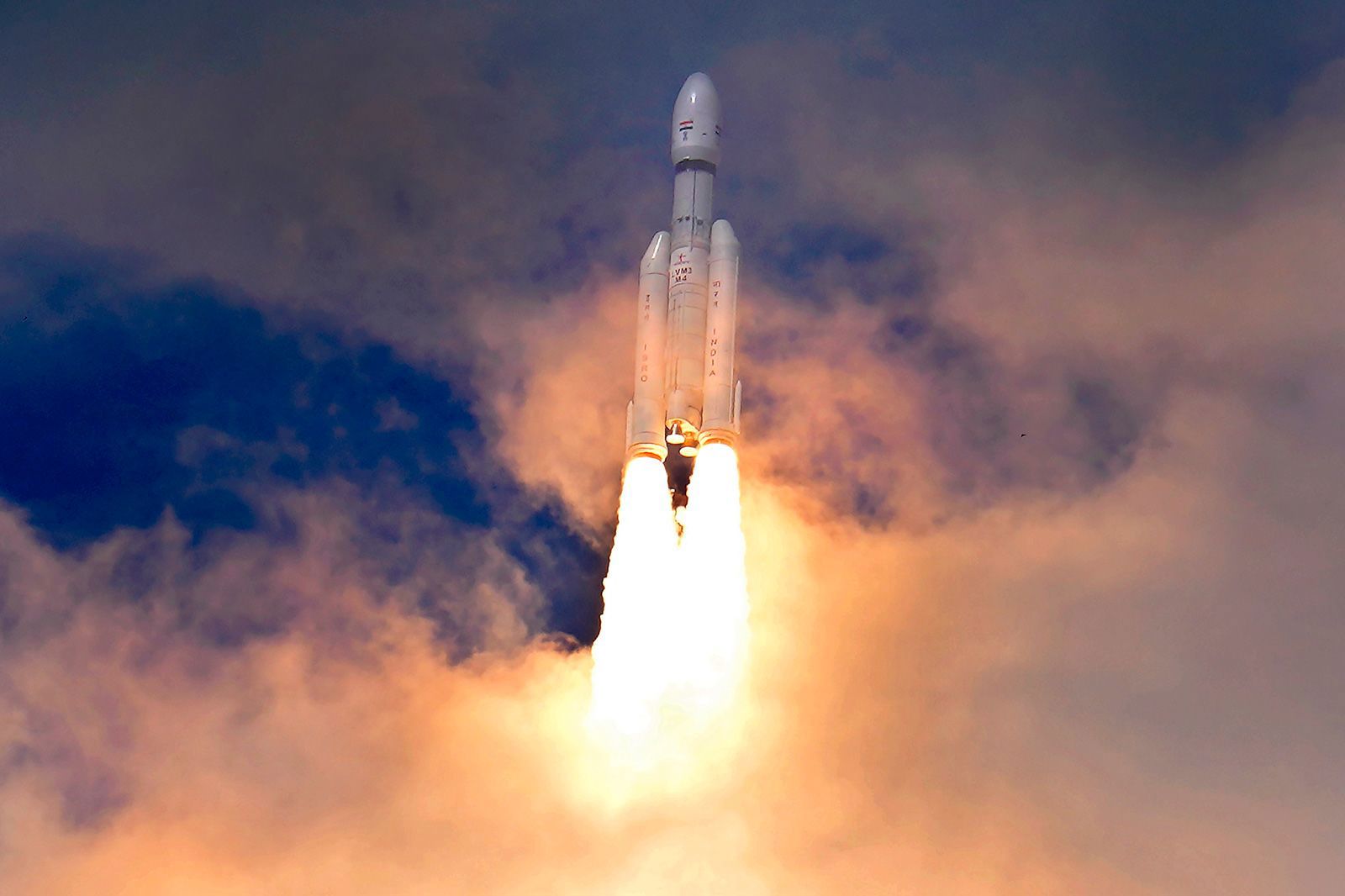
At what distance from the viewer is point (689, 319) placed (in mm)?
37969

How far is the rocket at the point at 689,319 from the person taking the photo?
1479 inches

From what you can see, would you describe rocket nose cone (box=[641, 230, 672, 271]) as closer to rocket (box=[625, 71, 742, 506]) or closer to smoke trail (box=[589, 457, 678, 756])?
rocket (box=[625, 71, 742, 506])

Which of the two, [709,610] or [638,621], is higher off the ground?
[709,610]

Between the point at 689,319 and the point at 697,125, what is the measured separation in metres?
3.84

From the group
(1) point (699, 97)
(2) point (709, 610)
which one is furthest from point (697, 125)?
(2) point (709, 610)

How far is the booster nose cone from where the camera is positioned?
1540 inches

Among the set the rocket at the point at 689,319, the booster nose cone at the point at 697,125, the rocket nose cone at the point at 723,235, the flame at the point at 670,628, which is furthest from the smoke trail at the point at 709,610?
the booster nose cone at the point at 697,125

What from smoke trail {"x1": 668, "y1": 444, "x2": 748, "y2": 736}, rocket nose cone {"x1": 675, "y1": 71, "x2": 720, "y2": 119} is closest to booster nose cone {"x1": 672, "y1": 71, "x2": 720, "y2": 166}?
rocket nose cone {"x1": 675, "y1": 71, "x2": 720, "y2": 119}

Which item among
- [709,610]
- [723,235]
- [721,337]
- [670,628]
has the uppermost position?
[723,235]

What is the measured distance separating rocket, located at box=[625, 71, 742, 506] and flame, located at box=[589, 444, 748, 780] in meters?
0.77

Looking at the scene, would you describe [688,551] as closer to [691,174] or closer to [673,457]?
[673,457]

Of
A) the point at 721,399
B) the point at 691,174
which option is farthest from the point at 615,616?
the point at 691,174

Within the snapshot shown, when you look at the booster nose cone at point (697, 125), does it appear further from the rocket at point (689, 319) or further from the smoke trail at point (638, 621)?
the smoke trail at point (638, 621)

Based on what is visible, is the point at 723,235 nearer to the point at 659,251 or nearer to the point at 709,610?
the point at 659,251
